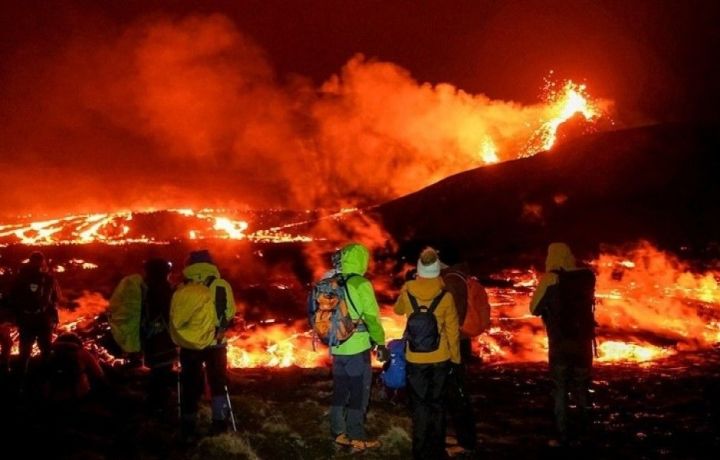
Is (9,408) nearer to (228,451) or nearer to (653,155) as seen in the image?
(228,451)

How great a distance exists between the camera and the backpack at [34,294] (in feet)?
31.2

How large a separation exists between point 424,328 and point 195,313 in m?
2.63

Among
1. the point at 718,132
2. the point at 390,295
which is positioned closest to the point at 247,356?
the point at 390,295

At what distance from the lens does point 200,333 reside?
7.06 m

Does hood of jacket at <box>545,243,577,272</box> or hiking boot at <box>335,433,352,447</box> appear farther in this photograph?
hood of jacket at <box>545,243,577,272</box>

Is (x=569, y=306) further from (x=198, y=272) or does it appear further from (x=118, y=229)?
(x=118, y=229)

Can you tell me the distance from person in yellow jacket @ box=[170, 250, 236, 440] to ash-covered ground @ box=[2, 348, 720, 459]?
43cm

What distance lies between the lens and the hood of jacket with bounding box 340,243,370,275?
6.61 metres

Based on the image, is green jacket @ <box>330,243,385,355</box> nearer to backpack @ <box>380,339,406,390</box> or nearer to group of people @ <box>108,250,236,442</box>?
group of people @ <box>108,250,236,442</box>

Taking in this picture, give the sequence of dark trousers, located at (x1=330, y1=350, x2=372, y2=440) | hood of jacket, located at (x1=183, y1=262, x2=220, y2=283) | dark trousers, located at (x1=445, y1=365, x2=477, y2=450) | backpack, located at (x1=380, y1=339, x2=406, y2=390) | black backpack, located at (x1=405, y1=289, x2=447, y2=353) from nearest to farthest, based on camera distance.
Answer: black backpack, located at (x1=405, y1=289, x2=447, y2=353)
dark trousers, located at (x1=330, y1=350, x2=372, y2=440)
dark trousers, located at (x1=445, y1=365, x2=477, y2=450)
hood of jacket, located at (x1=183, y1=262, x2=220, y2=283)
backpack, located at (x1=380, y1=339, x2=406, y2=390)

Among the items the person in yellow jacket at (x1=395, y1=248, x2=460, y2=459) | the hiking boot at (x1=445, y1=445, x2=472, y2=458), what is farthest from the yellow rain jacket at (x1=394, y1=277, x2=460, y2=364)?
the hiking boot at (x1=445, y1=445, x2=472, y2=458)

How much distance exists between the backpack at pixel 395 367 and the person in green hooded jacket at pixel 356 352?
1662 mm

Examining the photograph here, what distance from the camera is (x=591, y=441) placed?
310 inches

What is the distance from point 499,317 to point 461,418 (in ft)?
45.8
